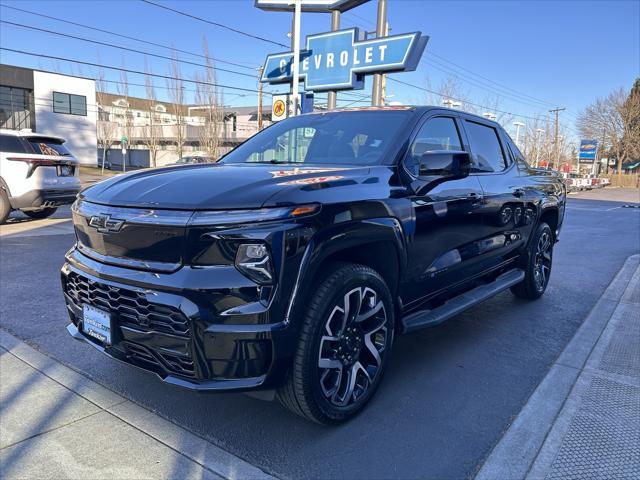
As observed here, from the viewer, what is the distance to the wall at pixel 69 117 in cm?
4038

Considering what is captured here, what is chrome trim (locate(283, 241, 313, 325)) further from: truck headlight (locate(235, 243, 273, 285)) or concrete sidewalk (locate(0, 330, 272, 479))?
concrete sidewalk (locate(0, 330, 272, 479))

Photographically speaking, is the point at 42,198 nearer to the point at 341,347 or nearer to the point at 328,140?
the point at 328,140

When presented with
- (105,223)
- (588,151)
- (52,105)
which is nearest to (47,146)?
(105,223)

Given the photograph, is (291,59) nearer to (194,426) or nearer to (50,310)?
(50,310)

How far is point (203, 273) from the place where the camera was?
2270 millimetres

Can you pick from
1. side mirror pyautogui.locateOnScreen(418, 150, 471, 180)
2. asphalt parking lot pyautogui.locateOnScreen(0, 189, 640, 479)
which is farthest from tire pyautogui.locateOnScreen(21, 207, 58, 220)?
side mirror pyautogui.locateOnScreen(418, 150, 471, 180)

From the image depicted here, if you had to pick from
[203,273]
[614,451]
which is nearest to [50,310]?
[203,273]

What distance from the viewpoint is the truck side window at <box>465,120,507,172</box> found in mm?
4332

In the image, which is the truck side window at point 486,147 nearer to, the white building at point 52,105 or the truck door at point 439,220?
the truck door at point 439,220

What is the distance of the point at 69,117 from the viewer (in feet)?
140

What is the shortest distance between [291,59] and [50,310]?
1246cm

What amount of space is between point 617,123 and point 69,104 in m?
61.5

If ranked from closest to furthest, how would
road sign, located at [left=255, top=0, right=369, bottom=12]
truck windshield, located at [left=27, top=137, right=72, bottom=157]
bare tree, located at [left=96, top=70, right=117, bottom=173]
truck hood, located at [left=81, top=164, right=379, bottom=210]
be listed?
truck hood, located at [left=81, top=164, right=379, bottom=210]
truck windshield, located at [left=27, top=137, right=72, bottom=157]
road sign, located at [left=255, top=0, right=369, bottom=12]
bare tree, located at [left=96, top=70, right=117, bottom=173]

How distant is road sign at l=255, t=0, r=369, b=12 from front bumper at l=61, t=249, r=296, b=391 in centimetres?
1385
